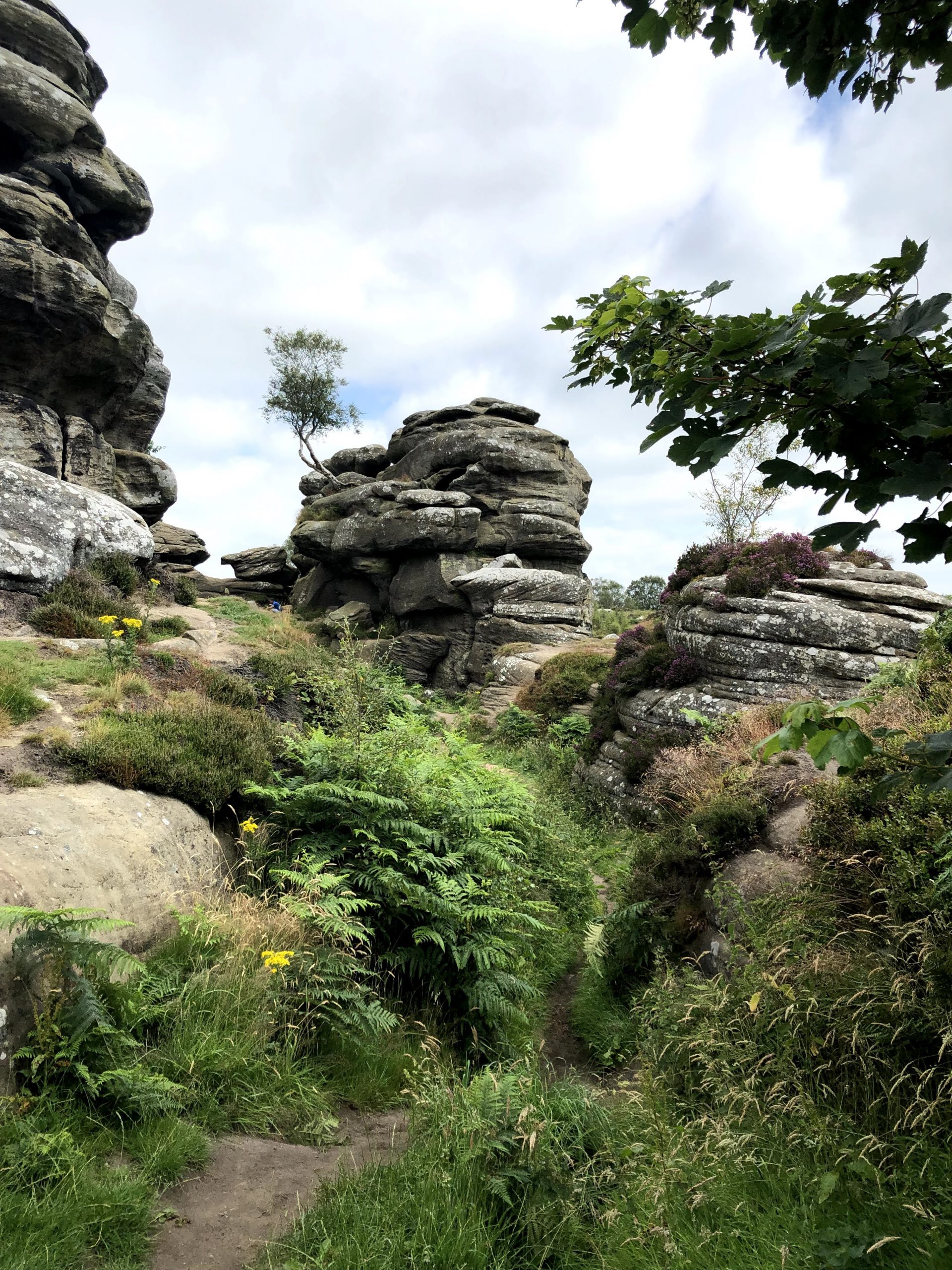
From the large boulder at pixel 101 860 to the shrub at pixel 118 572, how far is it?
9.89 meters

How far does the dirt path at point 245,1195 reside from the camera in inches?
149

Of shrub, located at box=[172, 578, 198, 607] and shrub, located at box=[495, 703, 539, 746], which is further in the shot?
shrub, located at box=[172, 578, 198, 607]

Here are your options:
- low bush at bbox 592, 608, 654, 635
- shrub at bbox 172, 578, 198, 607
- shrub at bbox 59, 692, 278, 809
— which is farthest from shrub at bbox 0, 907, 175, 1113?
low bush at bbox 592, 608, 654, 635

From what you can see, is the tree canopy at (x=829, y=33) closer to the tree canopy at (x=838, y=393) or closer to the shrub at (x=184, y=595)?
the tree canopy at (x=838, y=393)

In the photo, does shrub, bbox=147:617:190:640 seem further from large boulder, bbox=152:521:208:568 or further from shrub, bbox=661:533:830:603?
large boulder, bbox=152:521:208:568

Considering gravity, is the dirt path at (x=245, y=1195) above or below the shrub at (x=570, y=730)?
below

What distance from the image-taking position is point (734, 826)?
26.6 ft

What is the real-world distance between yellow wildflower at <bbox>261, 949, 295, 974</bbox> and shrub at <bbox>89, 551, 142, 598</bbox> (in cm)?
1218

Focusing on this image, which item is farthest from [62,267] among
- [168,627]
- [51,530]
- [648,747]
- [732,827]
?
[732,827]

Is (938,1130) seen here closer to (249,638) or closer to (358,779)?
(358,779)

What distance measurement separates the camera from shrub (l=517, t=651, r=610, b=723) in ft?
69.3

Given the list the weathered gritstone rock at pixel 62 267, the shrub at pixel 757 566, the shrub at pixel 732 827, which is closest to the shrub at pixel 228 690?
the shrub at pixel 732 827

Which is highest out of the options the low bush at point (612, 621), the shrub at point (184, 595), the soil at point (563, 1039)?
the low bush at point (612, 621)

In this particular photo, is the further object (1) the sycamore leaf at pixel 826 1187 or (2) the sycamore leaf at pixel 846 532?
(1) the sycamore leaf at pixel 826 1187
